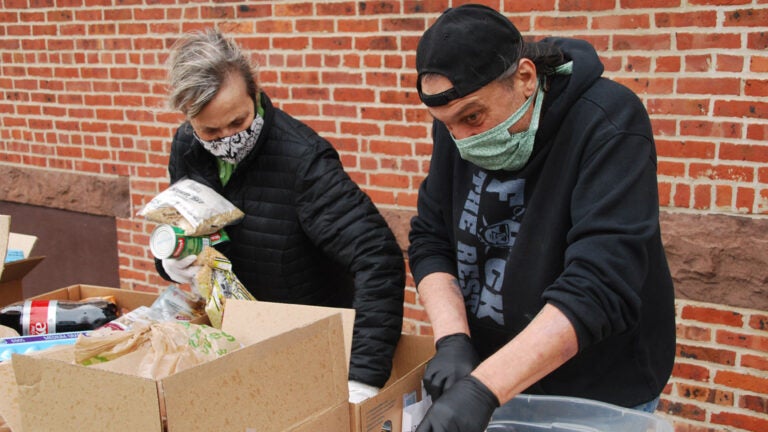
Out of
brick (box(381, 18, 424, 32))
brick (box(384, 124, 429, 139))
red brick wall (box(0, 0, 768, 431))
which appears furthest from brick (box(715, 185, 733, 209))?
brick (box(381, 18, 424, 32))

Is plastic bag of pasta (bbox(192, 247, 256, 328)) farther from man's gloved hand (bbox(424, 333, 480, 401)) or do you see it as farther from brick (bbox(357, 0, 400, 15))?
brick (bbox(357, 0, 400, 15))

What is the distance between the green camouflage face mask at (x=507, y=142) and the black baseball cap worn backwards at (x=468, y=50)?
4.5 inches

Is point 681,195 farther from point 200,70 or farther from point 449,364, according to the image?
point 200,70

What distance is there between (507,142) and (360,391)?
2.45ft

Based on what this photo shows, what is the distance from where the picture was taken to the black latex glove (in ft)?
4.58

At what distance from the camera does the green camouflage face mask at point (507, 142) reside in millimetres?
1652

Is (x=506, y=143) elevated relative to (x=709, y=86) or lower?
lower

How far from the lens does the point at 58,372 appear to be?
137 centimetres

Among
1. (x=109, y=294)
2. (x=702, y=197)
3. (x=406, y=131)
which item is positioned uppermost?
(x=406, y=131)

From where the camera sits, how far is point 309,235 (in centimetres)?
218

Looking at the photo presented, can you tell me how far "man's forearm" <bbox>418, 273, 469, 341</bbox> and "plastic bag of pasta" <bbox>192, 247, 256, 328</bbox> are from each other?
53 centimetres

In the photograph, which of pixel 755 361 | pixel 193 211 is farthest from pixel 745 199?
pixel 193 211

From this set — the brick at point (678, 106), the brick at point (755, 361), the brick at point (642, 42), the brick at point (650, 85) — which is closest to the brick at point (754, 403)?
the brick at point (755, 361)

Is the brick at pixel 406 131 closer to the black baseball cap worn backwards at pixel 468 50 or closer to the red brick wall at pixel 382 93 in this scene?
the red brick wall at pixel 382 93
